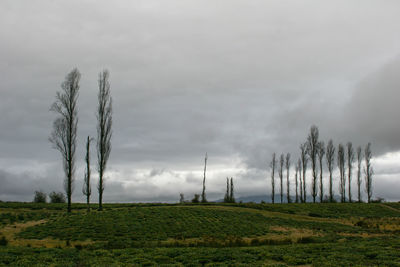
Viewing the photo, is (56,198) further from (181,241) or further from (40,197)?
(181,241)

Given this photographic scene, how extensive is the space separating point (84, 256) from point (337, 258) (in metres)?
13.0

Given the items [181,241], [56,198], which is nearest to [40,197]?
[56,198]

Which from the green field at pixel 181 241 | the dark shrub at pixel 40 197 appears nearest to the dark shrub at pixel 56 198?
the dark shrub at pixel 40 197

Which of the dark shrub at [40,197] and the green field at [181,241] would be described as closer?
the green field at [181,241]

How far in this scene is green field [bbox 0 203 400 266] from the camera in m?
16.7

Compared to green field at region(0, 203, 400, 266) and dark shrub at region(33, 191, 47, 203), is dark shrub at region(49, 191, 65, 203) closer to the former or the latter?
dark shrub at region(33, 191, 47, 203)

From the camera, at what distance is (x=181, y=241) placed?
26688mm

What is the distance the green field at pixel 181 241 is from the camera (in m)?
16.7

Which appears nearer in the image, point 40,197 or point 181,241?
point 181,241

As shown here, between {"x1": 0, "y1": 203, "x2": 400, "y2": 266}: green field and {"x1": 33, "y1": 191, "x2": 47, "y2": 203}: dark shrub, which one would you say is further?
{"x1": 33, "y1": 191, "x2": 47, "y2": 203}: dark shrub

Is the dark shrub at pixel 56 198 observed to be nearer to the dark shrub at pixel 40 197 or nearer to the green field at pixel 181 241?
the dark shrub at pixel 40 197

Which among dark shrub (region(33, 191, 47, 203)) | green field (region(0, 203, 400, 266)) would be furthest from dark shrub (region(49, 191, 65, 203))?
green field (region(0, 203, 400, 266))

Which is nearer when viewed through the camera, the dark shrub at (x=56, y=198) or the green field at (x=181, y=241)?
the green field at (x=181, y=241)

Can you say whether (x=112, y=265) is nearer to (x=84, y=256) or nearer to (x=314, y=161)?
(x=84, y=256)
